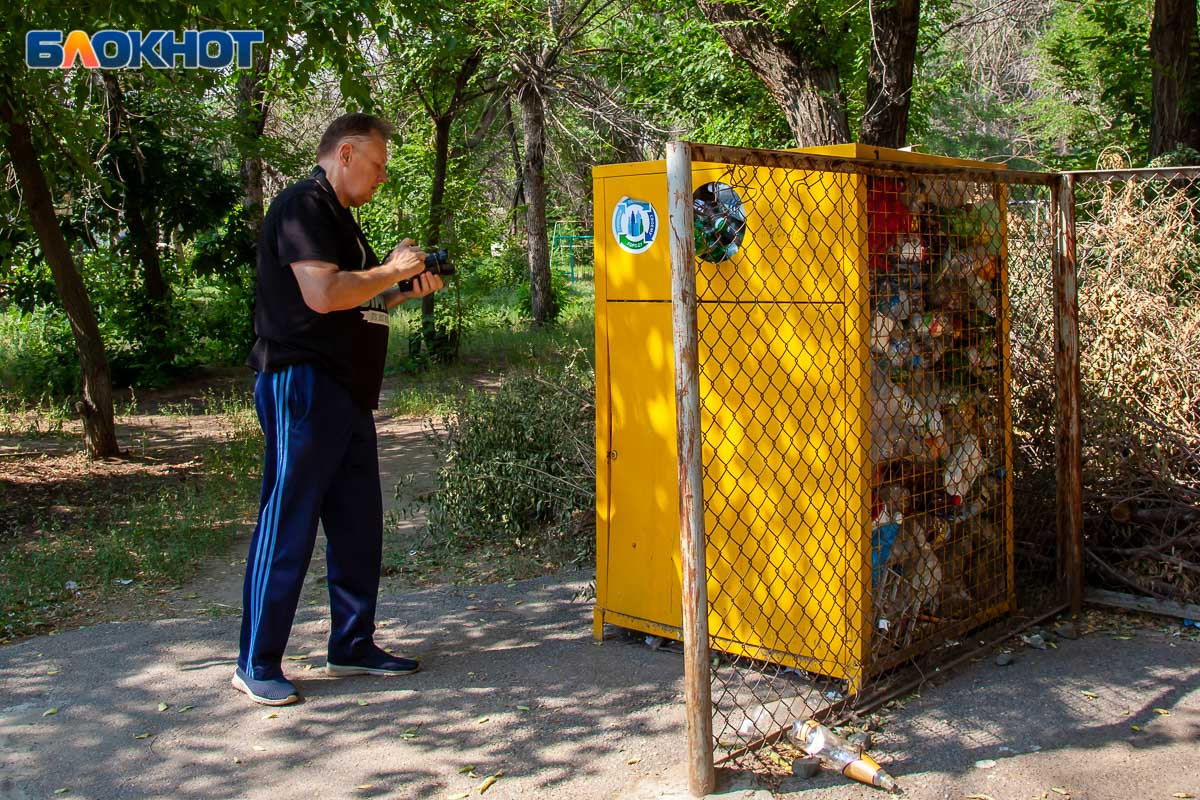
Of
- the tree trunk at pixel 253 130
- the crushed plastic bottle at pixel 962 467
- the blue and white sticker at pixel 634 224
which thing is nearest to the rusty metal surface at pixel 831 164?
the blue and white sticker at pixel 634 224

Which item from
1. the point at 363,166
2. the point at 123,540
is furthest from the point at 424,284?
the point at 123,540

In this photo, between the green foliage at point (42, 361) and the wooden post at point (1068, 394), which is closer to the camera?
the wooden post at point (1068, 394)

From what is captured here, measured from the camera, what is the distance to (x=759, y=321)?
379 cm

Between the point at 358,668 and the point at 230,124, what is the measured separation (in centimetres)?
867

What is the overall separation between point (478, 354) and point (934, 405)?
11.7 metres

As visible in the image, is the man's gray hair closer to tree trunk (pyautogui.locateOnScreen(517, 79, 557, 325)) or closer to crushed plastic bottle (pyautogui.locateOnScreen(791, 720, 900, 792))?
crushed plastic bottle (pyautogui.locateOnScreen(791, 720, 900, 792))

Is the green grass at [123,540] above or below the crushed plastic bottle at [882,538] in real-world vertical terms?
below

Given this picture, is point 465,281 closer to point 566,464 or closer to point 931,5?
point 931,5

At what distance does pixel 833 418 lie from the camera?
3707mm

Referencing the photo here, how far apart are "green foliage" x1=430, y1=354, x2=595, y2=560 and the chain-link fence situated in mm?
1885

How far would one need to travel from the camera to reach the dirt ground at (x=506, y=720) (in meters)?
3.23

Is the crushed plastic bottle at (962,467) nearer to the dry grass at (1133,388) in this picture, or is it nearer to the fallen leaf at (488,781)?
the dry grass at (1133,388)

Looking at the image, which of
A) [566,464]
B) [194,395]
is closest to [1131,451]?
[566,464]

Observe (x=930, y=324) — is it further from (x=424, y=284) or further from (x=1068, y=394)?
(x=424, y=284)
